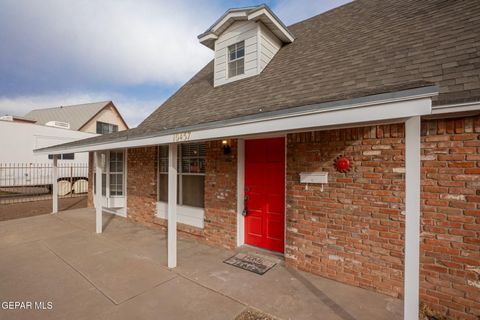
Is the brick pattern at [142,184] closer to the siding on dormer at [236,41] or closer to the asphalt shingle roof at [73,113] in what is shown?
the siding on dormer at [236,41]

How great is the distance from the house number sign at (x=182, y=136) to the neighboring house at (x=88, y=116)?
21.9 metres

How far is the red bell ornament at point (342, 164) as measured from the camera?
331cm

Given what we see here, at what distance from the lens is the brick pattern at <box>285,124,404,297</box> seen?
9.84ft

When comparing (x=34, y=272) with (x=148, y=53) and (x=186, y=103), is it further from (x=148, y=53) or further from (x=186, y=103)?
(x=148, y=53)

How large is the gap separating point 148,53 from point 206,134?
10424 millimetres

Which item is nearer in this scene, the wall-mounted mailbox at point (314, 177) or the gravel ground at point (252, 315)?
the gravel ground at point (252, 315)

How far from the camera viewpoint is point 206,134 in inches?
122

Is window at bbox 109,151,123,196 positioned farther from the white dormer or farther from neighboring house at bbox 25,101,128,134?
neighboring house at bbox 25,101,128,134

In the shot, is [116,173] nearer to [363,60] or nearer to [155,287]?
[155,287]

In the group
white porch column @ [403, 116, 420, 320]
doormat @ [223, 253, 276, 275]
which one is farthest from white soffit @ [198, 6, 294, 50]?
doormat @ [223, 253, 276, 275]

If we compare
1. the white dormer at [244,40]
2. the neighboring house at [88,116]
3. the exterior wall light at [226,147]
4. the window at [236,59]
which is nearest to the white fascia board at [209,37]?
the white dormer at [244,40]

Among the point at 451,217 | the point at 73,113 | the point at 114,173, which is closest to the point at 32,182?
the point at 73,113

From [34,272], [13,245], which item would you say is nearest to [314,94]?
[34,272]

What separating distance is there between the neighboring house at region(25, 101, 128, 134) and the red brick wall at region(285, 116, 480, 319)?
23448 millimetres
